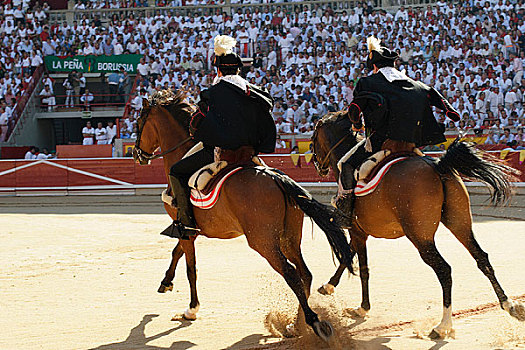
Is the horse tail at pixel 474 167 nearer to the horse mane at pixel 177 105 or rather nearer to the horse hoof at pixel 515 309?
the horse hoof at pixel 515 309

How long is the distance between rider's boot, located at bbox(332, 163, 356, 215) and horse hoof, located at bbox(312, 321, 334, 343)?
142cm

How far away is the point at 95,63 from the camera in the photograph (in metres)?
25.2

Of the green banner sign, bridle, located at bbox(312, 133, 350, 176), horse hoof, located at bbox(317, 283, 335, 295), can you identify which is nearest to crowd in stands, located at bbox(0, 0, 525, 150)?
the green banner sign

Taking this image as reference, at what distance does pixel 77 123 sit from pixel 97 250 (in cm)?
1719

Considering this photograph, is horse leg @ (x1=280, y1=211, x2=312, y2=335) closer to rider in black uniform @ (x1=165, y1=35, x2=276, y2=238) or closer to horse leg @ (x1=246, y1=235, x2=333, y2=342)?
horse leg @ (x1=246, y1=235, x2=333, y2=342)

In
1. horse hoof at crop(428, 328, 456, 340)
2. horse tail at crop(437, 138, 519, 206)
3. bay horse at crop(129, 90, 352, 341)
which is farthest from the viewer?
horse tail at crop(437, 138, 519, 206)

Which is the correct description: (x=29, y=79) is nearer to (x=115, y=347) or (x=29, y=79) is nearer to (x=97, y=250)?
(x=97, y=250)

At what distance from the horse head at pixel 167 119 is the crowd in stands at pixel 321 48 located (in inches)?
466

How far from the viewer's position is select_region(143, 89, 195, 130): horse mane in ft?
22.2

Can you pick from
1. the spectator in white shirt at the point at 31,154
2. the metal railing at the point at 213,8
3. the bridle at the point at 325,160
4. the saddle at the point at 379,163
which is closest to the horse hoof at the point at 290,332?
the saddle at the point at 379,163

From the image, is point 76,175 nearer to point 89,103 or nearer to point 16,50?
point 89,103

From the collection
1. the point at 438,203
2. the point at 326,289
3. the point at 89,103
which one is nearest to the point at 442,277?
the point at 438,203

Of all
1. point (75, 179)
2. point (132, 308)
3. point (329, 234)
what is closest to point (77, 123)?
point (75, 179)

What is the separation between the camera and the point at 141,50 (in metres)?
25.6
